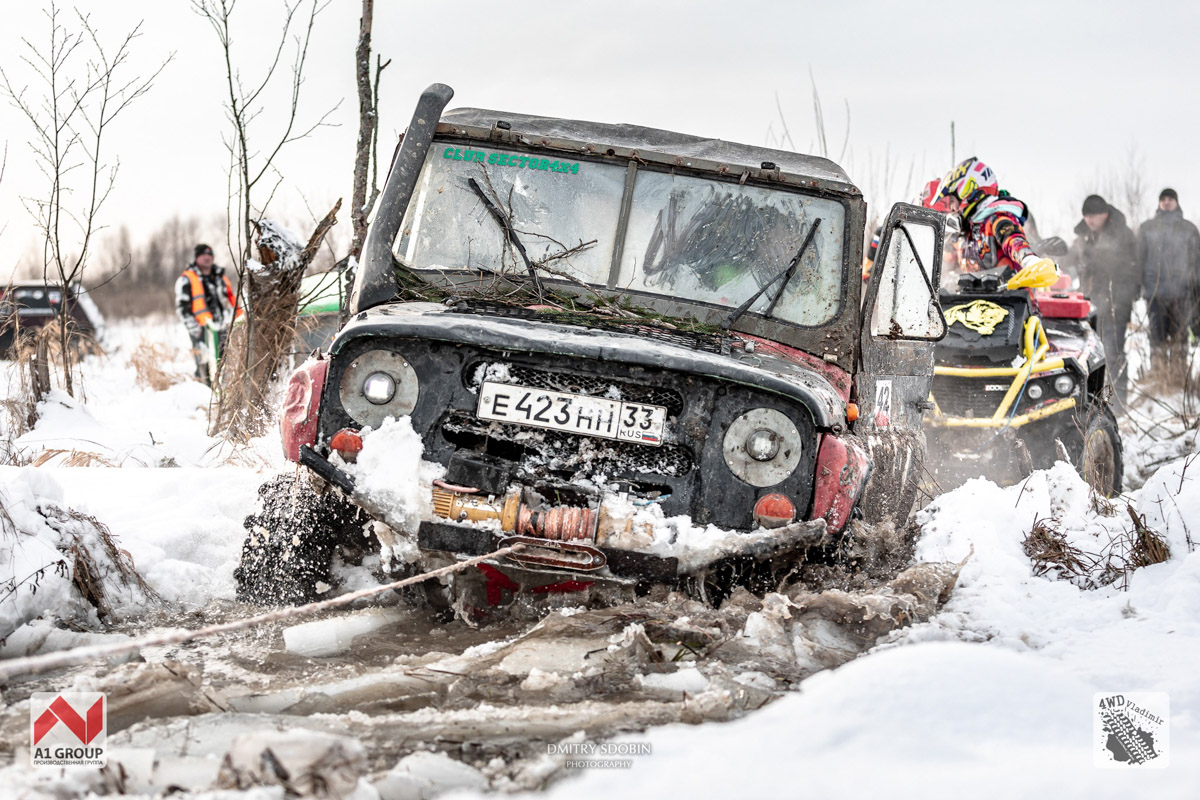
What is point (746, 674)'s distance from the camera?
3.02 m

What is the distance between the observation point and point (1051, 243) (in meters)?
9.39

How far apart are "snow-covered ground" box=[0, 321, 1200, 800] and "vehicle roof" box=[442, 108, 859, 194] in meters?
1.63

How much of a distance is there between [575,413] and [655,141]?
1.75 m

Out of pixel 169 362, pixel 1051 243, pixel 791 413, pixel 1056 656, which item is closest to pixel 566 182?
pixel 791 413

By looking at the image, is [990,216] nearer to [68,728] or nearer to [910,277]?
[910,277]

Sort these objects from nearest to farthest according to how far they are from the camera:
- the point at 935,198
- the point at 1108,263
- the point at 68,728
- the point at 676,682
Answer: the point at 68,728 < the point at 676,682 < the point at 935,198 < the point at 1108,263

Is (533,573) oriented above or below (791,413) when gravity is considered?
below

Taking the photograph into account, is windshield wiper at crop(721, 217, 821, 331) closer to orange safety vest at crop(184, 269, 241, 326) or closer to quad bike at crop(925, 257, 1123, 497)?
quad bike at crop(925, 257, 1123, 497)

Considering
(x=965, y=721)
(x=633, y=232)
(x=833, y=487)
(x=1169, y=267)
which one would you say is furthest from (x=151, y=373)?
(x=1169, y=267)

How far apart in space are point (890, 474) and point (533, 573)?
1929mm

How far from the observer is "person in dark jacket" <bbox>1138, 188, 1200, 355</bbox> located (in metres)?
11.5

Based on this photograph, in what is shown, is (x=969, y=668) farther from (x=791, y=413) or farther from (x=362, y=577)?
Answer: (x=362, y=577)

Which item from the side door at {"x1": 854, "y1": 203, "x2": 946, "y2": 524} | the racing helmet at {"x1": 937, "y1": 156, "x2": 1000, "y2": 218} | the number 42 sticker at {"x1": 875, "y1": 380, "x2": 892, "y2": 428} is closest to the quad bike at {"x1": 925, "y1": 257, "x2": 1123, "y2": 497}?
the racing helmet at {"x1": 937, "y1": 156, "x2": 1000, "y2": 218}

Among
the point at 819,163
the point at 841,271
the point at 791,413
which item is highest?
the point at 819,163
